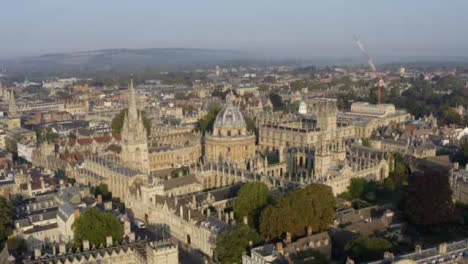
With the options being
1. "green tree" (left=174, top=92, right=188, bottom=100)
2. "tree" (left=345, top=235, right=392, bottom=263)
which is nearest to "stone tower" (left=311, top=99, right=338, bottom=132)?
"tree" (left=345, top=235, right=392, bottom=263)

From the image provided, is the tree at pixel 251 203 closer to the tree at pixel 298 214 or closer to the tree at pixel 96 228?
the tree at pixel 298 214

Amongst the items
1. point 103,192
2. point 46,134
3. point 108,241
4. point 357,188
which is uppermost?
point 46,134

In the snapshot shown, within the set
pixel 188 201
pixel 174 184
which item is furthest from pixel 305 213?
pixel 174 184

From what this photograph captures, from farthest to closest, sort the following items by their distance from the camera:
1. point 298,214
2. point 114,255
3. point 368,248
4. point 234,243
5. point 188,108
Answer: point 188,108, point 298,214, point 234,243, point 114,255, point 368,248

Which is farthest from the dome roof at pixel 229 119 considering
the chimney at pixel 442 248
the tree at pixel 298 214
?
the chimney at pixel 442 248

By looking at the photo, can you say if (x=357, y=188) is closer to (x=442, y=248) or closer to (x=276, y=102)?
(x=442, y=248)

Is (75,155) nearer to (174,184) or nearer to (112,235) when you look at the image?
(174,184)

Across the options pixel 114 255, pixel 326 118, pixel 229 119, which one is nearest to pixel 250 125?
pixel 326 118
